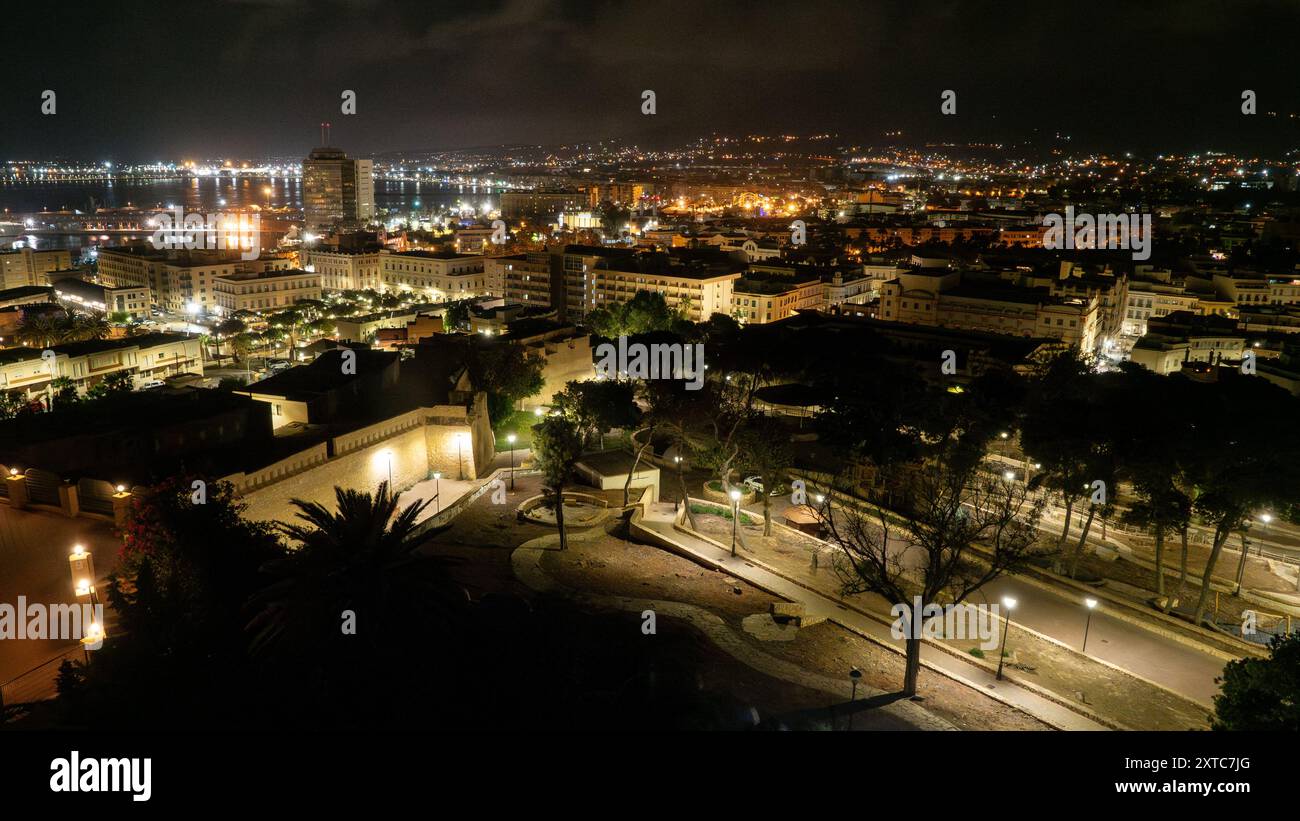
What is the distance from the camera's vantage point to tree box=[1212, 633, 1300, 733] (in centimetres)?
931

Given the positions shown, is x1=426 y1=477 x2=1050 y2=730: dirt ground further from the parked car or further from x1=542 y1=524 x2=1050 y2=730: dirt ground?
Answer: the parked car

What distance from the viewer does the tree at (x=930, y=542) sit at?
40.9 feet

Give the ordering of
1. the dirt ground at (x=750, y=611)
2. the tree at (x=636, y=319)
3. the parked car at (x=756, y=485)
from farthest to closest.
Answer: the tree at (x=636, y=319) < the parked car at (x=756, y=485) < the dirt ground at (x=750, y=611)

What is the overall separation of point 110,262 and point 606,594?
2684 inches

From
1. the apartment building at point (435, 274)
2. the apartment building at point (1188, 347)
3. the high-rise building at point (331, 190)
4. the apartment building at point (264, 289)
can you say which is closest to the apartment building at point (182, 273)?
the apartment building at point (264, 289)

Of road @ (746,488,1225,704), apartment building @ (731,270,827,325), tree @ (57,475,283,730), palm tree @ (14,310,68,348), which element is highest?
apartment building @ (731,270,827,325)

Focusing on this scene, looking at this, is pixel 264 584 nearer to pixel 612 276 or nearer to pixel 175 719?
pixel 175 719

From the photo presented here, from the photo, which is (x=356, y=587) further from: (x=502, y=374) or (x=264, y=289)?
(x=264, y=289)

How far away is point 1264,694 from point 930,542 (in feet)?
20.2

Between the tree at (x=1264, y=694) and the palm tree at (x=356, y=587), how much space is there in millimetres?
9683

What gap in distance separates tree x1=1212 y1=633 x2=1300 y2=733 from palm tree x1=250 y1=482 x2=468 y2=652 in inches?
381

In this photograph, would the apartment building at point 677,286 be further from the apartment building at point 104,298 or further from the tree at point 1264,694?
the tree at point 1264,694

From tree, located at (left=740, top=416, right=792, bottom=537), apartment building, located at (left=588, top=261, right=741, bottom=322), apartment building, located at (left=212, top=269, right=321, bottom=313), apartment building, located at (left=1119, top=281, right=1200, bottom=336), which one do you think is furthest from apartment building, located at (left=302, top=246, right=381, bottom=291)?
apartment building, located at (left=1119, top=281, right=1200, bottom=336)

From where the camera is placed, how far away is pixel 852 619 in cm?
1427
